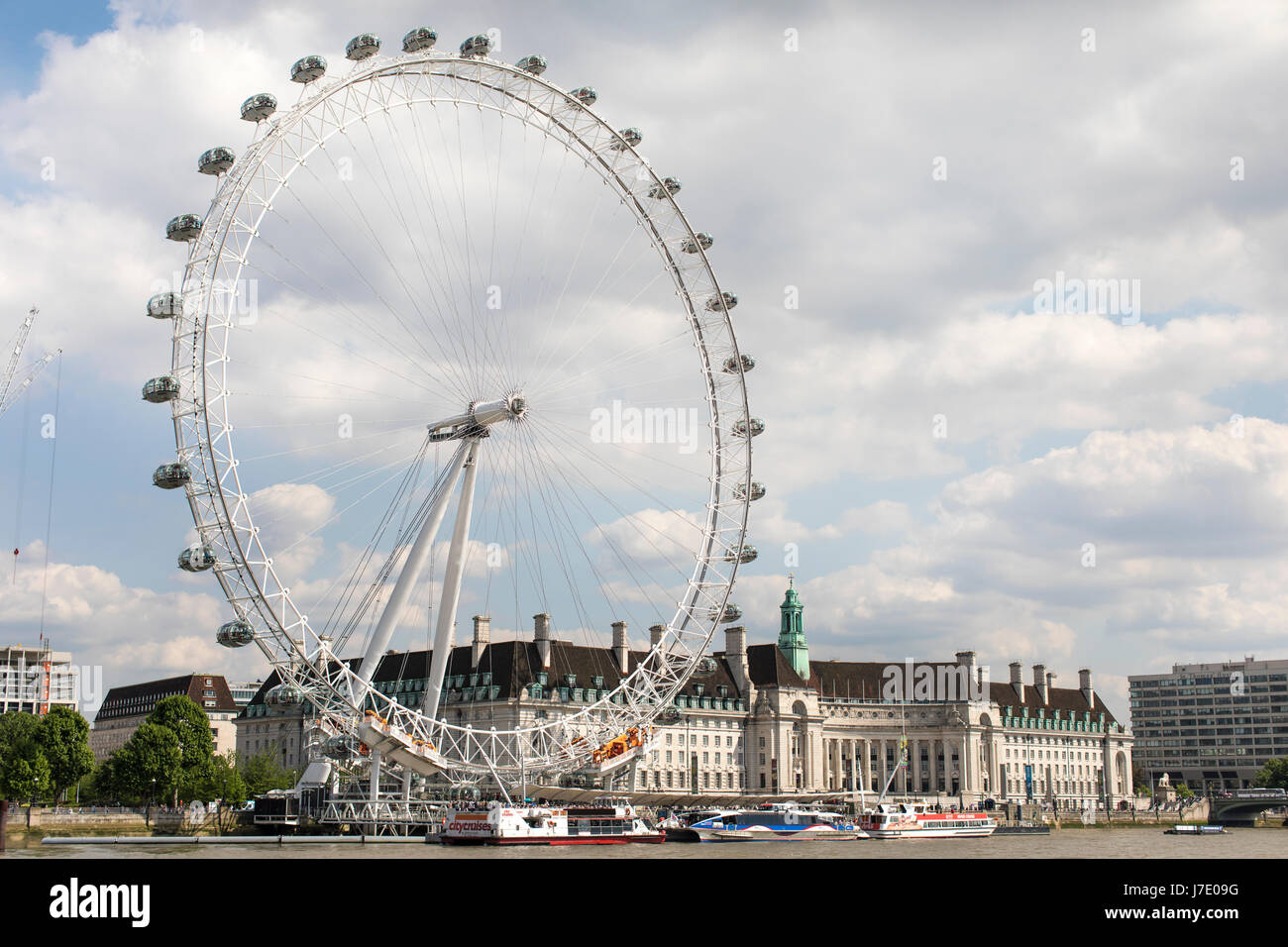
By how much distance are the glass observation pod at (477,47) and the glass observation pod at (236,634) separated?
31268 mm

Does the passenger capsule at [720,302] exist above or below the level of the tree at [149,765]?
above

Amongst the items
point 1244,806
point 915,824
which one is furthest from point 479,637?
point 1244,806

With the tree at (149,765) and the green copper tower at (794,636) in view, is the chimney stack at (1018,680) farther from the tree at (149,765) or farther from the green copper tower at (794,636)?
the tree at (149,765)

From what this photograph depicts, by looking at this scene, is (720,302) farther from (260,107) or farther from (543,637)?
(543,637)

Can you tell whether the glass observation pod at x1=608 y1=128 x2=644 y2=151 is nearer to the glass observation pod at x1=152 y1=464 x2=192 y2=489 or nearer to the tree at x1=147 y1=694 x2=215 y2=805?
the glass observation pod at x1=152 y1=464 x2=192 y2=489

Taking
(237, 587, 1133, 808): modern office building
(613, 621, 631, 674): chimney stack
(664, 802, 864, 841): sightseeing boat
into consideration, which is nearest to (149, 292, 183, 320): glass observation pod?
(664, 802, 864, 841): sightseeing boat

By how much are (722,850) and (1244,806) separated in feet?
411

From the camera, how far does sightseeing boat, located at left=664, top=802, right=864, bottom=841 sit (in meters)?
99.7

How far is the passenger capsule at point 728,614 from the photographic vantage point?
8719cm

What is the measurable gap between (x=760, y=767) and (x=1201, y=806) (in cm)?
6804

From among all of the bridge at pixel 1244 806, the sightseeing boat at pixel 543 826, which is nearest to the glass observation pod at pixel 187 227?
the sightseeing boat at pixel 543 826

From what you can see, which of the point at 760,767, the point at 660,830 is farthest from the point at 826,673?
the point at 660,830

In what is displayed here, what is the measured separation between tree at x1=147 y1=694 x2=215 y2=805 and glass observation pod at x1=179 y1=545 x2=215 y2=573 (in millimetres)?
52960
